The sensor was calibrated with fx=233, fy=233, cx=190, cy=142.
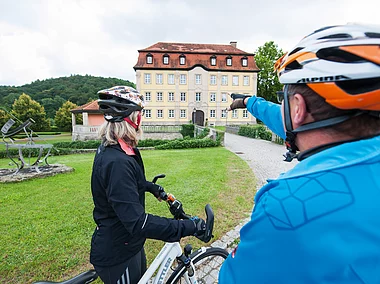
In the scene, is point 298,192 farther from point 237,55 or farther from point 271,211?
point 237,55

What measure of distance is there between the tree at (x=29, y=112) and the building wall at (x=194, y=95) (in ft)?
89.7

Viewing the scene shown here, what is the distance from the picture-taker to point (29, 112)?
5278 centimetres

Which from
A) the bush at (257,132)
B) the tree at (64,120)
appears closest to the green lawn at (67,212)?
the bush at (257,132)

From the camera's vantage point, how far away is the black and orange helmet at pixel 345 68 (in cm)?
89

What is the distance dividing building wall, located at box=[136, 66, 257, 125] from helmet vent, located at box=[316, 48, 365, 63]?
144ft

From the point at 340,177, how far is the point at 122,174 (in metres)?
1.41

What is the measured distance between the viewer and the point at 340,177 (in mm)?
750

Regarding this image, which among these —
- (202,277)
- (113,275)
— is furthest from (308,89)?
(202,277)

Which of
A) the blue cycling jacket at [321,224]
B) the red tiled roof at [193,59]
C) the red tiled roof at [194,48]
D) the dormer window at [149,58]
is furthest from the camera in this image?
the red tiled roof at [194,48]

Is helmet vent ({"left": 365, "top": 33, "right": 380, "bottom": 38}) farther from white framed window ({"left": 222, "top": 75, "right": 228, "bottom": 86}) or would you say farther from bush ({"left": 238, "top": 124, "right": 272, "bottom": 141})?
white framed window ({"left": 222, "top": 75, "right": 228, "bottom": 86})

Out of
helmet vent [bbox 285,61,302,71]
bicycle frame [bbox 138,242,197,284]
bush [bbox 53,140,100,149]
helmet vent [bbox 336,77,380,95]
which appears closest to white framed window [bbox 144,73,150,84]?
bush [bbox 53,140,100,149]

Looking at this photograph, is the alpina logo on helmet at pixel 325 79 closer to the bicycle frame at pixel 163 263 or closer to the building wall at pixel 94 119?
the bicycle frame at pixel 163 263

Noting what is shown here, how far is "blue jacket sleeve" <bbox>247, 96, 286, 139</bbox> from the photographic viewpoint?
2.28 m

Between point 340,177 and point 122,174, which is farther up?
point 340,177
